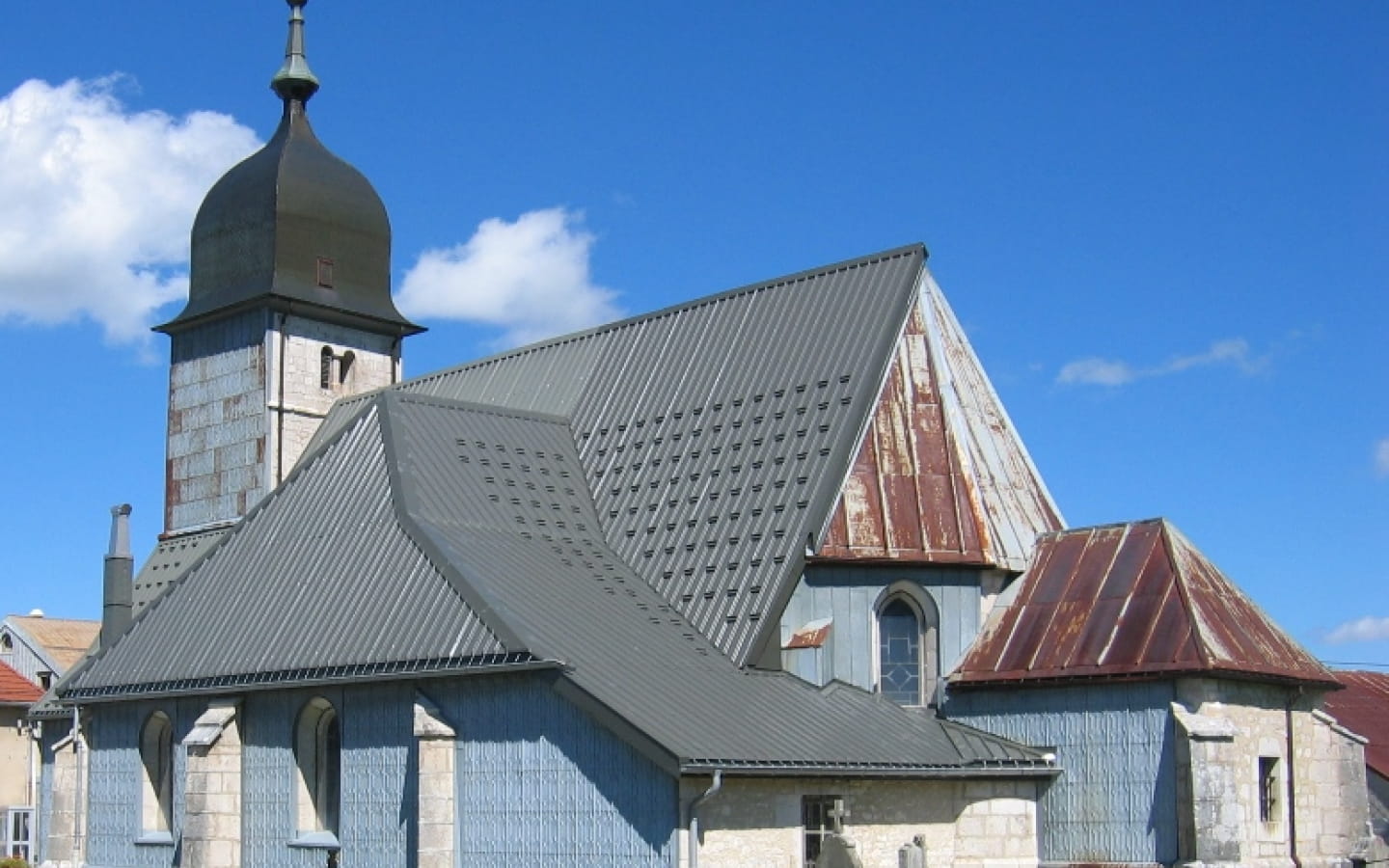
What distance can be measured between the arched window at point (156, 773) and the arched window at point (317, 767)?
3.65 meters

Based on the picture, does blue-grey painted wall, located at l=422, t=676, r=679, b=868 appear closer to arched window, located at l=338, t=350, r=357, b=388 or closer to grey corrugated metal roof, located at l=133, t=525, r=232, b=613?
grey corrugated metal roof, located at l=133, t=525, r=232, b=613

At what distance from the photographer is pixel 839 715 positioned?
25188mm

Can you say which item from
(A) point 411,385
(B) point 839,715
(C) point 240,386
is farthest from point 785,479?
(C) point 240,386

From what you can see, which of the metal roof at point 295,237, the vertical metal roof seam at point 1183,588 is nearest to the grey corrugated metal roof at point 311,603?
the vertical metal roof seam at point 1183,588

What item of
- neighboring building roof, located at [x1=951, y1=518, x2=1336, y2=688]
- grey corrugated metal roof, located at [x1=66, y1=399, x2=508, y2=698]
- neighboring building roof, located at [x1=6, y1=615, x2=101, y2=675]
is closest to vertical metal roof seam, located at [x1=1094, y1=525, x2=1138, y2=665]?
neighboring building roof, located at [x1=951, y1=518, x2=1336, y2=688]

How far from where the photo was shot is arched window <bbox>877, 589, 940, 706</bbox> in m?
27.3

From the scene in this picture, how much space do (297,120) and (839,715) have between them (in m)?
23.4

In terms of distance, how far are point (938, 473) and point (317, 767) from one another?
10.1m

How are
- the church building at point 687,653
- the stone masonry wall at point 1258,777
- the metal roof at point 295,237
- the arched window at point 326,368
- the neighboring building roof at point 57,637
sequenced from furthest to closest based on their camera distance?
the neighboring building roof at point 57,637 → the arched window at point 326,368 → the metal roof at point 295,237 → the stone masonry wall at point 1258,777 → the church building at point 687,653

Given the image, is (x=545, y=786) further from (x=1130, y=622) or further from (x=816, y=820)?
(x=1130, y=622)

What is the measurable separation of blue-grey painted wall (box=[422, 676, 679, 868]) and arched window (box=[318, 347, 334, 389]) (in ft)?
58.9

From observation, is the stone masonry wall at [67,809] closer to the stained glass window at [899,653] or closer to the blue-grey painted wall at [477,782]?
the blue-grey painted wall at [477,782]

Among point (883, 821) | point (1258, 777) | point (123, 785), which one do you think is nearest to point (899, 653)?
point (883, 821)

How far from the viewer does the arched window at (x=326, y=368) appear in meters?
41.9
